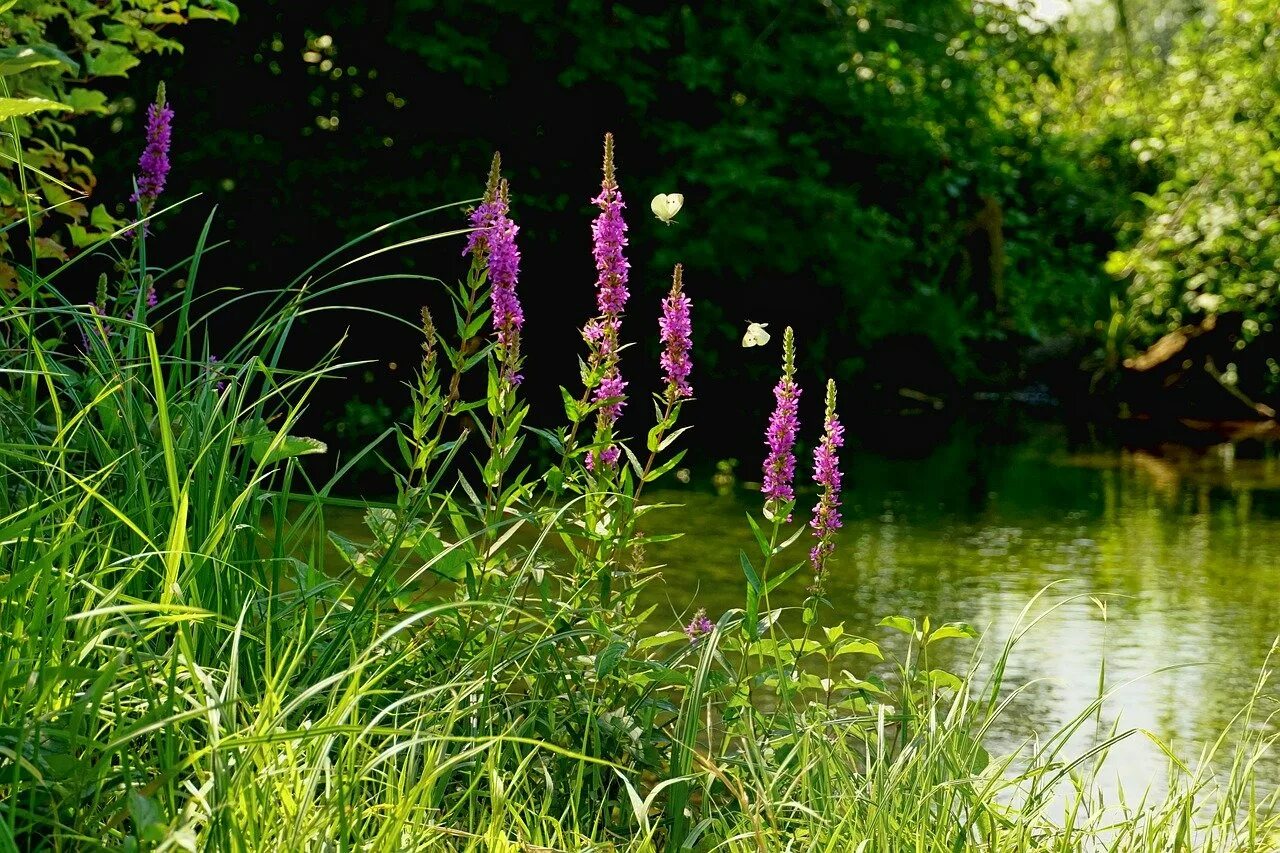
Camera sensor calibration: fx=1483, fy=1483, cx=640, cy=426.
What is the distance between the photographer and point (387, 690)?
2234 mm

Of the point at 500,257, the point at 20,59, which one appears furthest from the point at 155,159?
the point at 20,59

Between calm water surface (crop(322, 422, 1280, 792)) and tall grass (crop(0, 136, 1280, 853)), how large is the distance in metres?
0.34

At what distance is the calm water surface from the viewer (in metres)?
3.84

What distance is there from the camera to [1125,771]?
3.29 metres

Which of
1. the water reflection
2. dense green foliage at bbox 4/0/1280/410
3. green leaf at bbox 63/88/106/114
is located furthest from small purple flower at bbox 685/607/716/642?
dense green foliage at bbox 4/0/1280/410

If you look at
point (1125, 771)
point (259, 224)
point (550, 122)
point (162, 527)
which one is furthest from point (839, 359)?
point (162, 527)

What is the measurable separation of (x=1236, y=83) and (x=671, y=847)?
11.6m

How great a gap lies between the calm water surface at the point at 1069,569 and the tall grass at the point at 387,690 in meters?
0.34

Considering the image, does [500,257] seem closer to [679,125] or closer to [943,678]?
[943,678]

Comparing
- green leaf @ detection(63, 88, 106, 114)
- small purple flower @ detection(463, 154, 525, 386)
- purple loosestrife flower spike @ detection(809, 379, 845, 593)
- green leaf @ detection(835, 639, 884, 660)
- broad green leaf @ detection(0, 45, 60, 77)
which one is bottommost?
green leaf @ detection(835, 639, 884, 660)

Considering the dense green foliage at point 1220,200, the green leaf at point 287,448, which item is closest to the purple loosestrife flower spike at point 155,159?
the green leaf at point 287,448

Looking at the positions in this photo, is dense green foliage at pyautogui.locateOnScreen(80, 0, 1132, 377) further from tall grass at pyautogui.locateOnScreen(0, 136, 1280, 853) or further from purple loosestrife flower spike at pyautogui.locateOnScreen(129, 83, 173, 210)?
tall grass at pyautogui.locateOnScreen(0, 136, 1280, 853)

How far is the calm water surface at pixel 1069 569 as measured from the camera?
12.6ft

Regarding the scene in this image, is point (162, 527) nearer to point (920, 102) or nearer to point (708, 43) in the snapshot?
point (708, 43)
